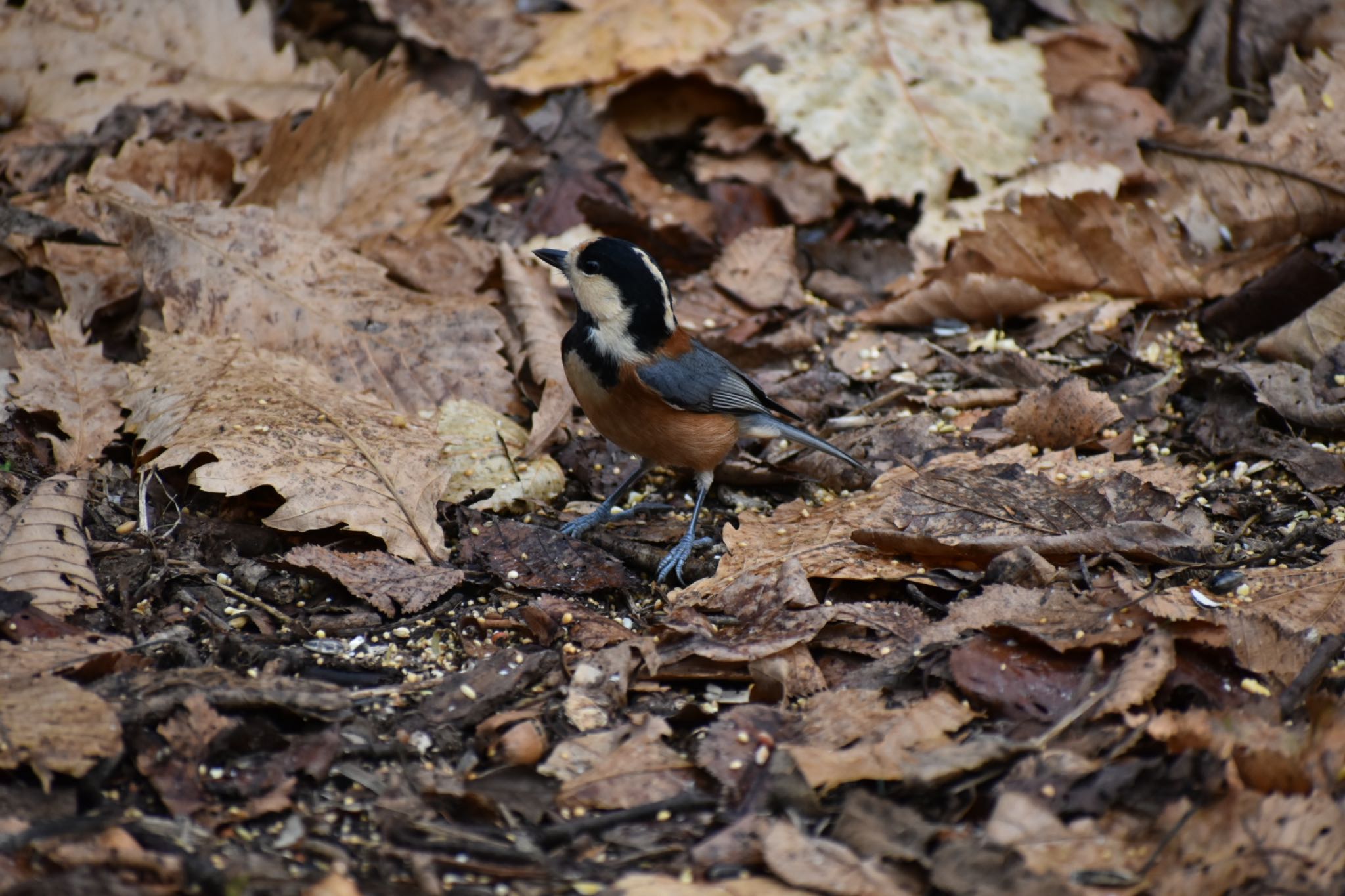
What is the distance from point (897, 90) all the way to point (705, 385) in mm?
2614

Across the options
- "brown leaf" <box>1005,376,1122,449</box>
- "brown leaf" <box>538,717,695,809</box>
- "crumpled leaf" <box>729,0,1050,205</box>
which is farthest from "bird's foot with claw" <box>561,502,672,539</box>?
"crumpled leaf" <box>729,0,1050,205</box>

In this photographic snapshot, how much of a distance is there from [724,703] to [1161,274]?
3297 millimetres

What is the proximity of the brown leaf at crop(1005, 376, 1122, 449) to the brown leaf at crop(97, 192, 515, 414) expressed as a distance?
2067 millimetres

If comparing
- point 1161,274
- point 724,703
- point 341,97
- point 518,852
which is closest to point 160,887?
point 518,852

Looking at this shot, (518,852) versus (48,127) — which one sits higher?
(48,127)

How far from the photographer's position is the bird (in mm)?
4312

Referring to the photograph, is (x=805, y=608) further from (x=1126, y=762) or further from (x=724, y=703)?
(x=1126, y=762)

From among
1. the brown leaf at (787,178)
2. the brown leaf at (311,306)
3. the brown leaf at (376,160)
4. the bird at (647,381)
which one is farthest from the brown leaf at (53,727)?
the brown leaf at (787,178)

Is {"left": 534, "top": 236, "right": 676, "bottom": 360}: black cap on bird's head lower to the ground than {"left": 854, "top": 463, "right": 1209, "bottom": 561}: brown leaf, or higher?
higher

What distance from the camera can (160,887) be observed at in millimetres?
2309

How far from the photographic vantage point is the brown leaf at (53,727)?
2549mm

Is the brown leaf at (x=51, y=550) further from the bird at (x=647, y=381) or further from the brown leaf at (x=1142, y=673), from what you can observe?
the brown leaf at (x=1142, y=673)

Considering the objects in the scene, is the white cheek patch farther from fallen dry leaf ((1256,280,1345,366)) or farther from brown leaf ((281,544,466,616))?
fallen dry leaf ((1256,280,1345,366))

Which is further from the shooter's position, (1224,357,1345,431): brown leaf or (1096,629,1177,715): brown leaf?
(1224,357,1345,431): brown leaf
